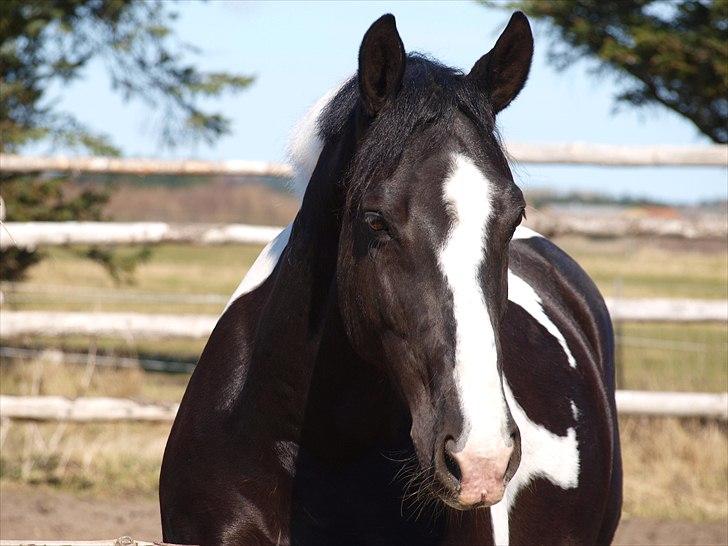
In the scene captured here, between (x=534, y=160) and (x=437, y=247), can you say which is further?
(x=534, y=160)

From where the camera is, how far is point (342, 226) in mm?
2188

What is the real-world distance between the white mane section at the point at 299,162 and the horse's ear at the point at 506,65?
1.38ft

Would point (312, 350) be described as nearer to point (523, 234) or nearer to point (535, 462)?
point (535, 462)

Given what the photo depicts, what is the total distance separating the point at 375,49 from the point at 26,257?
6.25m

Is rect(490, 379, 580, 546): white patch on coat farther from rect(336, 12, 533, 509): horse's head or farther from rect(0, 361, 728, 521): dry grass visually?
rect(0, 361, 728, 521): dry grass

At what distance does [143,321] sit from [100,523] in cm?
131

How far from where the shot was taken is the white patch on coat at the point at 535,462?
8.54 ft

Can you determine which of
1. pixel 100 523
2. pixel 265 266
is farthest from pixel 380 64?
pixel 100 523

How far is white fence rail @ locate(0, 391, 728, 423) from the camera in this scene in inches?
221

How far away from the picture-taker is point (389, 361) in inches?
81.3

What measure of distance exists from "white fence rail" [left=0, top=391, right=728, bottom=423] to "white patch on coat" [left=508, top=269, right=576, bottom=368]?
8.06 feet

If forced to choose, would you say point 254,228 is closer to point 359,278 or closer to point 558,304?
point 558,304

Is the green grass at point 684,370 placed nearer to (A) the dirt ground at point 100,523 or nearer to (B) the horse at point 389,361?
(A) the dirt ground at point 100,523

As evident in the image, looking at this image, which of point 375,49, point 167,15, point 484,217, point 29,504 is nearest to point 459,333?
point 484,217
